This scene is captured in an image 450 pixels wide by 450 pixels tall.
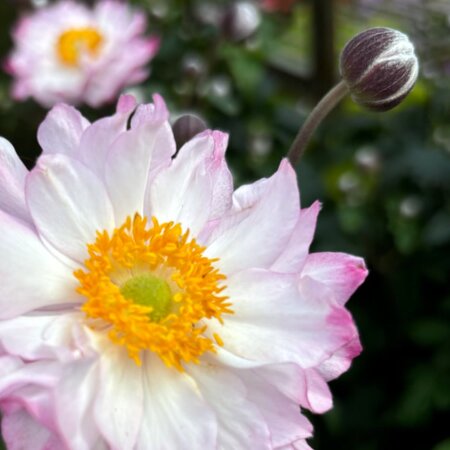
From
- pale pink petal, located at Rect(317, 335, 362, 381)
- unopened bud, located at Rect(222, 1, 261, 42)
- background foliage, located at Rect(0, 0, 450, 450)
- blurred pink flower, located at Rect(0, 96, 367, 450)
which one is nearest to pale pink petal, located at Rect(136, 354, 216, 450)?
blurred pink flower, located at Rect(0, 96, 367, 450)

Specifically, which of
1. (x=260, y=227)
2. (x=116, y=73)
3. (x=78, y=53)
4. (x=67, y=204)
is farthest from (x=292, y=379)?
(x=78, y=53)

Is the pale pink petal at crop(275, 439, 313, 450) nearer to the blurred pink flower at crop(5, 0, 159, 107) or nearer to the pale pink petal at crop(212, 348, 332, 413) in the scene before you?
the pale pink petal at crop(212, 348, 332, 413)

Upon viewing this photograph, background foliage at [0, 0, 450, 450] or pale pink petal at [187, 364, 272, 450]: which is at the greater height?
pale pink petal at [187, 364, 272, 450]

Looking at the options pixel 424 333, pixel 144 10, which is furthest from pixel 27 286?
pixel 144 10

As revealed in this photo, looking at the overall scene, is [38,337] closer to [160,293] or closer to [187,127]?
[160,293]

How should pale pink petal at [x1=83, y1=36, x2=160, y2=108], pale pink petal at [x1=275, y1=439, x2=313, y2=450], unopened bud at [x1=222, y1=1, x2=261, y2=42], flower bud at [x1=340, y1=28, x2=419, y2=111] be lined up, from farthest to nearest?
unopened bud at [x1=222, y1=1, x2=261, y2=42], pale pink petal at [x1=83, y1=36, x2=160, y2=108], flower bud at [x1=340, y1=28, x2=419, y2=111], pale pink petal at [x1=275, y1=439, x2=313, y2=450]

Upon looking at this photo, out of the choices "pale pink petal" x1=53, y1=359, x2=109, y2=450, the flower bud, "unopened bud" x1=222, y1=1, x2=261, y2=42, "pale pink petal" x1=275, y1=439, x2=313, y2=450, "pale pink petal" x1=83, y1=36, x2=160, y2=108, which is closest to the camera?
"pale pink petal" x1=53, y1=359, x2=109, y2=450

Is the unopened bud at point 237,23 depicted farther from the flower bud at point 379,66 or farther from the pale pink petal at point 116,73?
the flower bud at point 379,66

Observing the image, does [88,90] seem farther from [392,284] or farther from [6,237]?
[6,237]
